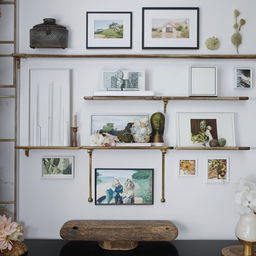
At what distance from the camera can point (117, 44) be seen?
8.35ft

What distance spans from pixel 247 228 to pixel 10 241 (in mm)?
1309

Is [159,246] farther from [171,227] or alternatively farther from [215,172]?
[215,172]

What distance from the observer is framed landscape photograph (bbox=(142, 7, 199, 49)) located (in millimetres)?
2541

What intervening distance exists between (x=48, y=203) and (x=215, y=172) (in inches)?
43.0

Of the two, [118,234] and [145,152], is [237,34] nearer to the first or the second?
[145,152]

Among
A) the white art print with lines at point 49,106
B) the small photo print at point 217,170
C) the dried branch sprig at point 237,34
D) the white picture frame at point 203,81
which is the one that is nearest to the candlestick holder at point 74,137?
the white art print with lines at point 49,106

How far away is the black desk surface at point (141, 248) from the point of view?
2.32 m

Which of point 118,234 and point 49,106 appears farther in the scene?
point 49,106

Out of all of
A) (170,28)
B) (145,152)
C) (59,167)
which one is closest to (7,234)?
(59,167)

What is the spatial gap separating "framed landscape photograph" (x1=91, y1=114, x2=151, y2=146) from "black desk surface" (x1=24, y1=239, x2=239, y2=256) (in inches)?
24.6

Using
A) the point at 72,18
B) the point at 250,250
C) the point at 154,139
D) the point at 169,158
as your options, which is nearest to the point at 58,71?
the point at 72,18

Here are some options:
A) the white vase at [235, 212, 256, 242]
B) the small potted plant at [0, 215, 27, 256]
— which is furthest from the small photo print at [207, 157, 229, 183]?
the small potted plant at [0, 215, 27, 256]

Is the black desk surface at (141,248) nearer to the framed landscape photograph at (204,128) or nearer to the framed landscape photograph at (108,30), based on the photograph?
the framed landscape photograph at (204,128)

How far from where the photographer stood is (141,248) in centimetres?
242
